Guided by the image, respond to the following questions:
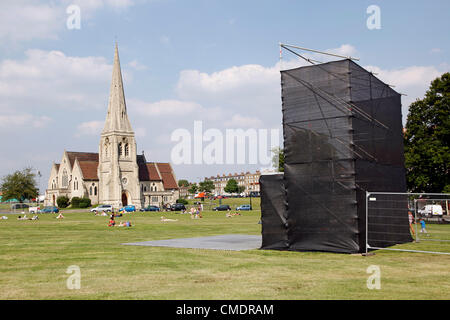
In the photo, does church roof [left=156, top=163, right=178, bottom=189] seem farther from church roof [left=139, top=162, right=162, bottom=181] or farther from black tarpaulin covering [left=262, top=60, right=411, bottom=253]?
black tarpaulin covering [left=262, top=60, right=411, bottom=253]

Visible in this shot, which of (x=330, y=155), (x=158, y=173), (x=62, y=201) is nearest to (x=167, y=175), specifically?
(x=158, y=173)

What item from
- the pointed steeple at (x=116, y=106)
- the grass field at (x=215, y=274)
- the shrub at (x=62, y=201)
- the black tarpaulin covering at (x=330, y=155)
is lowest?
the shrub at (x=62, y=201)

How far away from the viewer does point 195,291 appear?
9.98 metres

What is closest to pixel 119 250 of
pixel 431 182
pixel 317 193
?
pixel 317 193

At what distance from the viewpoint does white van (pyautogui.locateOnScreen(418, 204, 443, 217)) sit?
76.2ft

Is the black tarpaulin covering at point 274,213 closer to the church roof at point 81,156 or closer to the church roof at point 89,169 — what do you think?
the church roof at point 89,169

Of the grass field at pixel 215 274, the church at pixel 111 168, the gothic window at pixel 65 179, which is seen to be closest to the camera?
the grass field at pixel 215 274

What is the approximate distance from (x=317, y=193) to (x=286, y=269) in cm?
A: 524

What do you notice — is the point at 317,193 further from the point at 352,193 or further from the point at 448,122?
the point at 448,122

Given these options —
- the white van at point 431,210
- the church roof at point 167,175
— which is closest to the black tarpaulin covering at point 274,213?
the white van at point 431,210

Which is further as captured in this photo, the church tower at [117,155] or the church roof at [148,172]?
the church roof at [148,172]

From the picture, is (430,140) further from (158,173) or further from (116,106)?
(158,173)

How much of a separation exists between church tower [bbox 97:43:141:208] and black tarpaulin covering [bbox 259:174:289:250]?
9027cm

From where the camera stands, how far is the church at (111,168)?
350 feet
